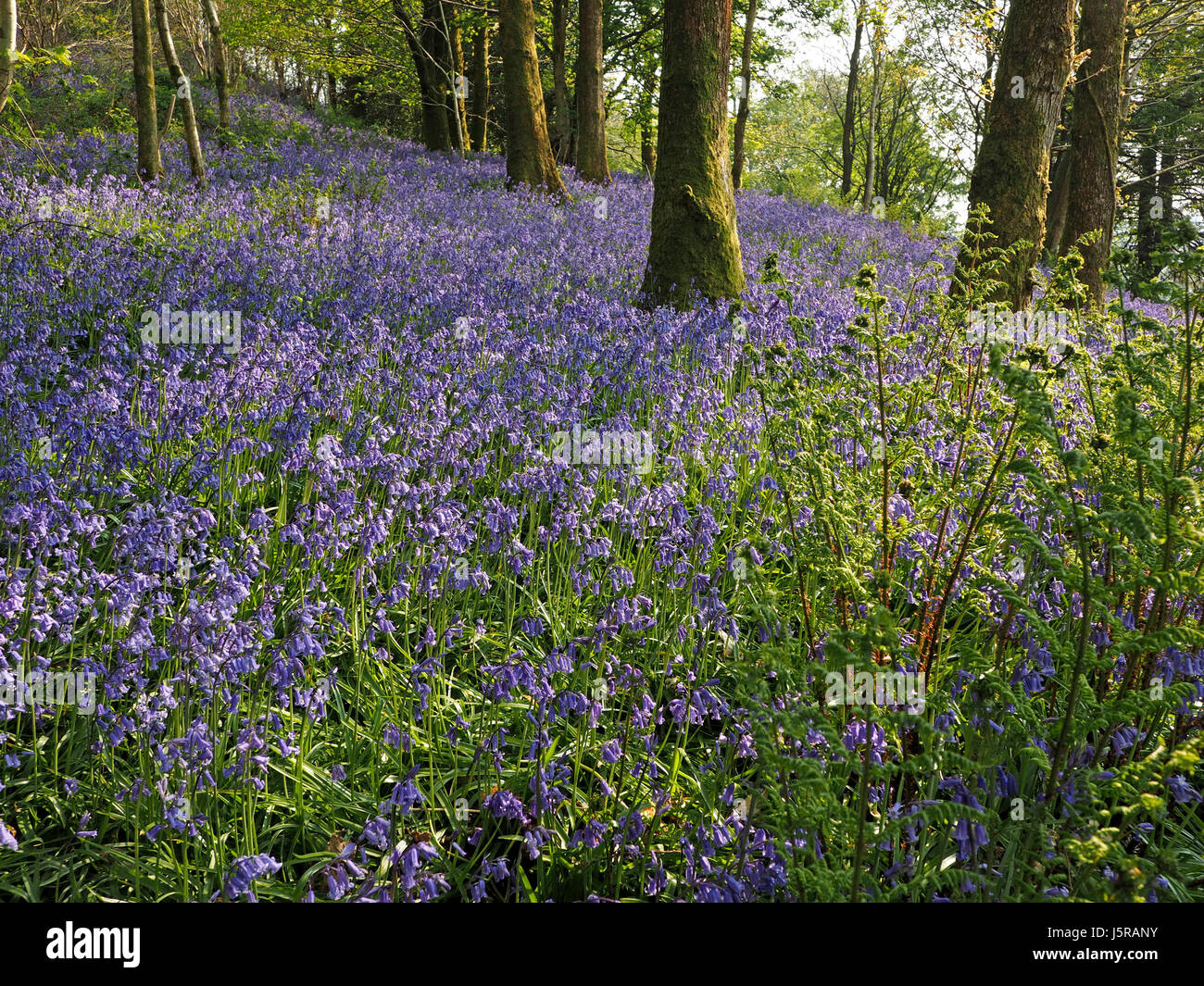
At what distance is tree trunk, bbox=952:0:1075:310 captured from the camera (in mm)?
6727

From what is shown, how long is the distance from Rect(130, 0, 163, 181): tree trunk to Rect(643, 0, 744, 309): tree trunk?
5525mm

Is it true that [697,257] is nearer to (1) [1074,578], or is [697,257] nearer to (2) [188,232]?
(2) [188,232]

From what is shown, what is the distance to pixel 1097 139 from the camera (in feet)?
36.7

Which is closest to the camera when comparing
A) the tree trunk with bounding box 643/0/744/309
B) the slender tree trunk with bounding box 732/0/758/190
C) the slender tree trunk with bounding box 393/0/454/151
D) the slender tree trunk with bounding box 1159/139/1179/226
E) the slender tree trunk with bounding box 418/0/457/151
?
the tree trunk with bounding box 643/0/744/309

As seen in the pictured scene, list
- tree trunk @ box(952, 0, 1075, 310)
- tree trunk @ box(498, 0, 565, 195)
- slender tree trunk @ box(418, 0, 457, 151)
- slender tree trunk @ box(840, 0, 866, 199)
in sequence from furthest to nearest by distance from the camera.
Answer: slender tree trunk @ box(840, 0, 866, 199) → slender tree trunk @ box(418, 0, 457, 151) → tree trunk @ box(498, 0, 565, 195) → tree trunk @ box(952, 0, 1075, 310)

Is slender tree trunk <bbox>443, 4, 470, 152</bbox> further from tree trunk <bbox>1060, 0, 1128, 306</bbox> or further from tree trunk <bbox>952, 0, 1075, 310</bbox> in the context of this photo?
tree trunk <bbox>952, 0, 1075, 310</bbox>

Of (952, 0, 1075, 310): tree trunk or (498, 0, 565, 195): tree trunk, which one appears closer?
(952, 0, 1075, 310): tree trunk

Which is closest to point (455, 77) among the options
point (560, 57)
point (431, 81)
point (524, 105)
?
point (431, 81)

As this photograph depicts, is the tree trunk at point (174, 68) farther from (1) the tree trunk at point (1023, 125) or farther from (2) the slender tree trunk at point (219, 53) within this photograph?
(1) the tree trunk at point (1023, 125)

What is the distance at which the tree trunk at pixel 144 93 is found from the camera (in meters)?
8.87
